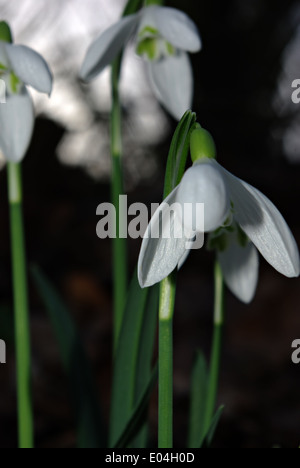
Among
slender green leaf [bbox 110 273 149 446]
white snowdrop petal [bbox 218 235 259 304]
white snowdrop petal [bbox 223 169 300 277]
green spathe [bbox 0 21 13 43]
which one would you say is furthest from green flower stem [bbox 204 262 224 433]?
green spathe [bbox 0 21 13 43]

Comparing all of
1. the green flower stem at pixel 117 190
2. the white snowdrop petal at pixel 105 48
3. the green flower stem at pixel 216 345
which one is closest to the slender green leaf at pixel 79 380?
the green flower stem at pixel 117 190

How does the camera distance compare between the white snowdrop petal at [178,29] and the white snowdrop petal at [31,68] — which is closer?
the white snowdrop petal at [31,68]

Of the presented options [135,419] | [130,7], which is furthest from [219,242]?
[130,7]

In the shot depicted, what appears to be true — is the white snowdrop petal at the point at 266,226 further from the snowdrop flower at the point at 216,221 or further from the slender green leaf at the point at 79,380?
the slender green leaf at the point at 79,380

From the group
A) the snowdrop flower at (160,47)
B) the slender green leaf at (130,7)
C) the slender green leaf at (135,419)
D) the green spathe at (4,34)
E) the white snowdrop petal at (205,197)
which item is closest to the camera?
the white snowdrop petal at (205,197)

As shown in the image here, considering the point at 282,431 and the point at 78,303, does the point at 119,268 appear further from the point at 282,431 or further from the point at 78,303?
the point at 78,303
